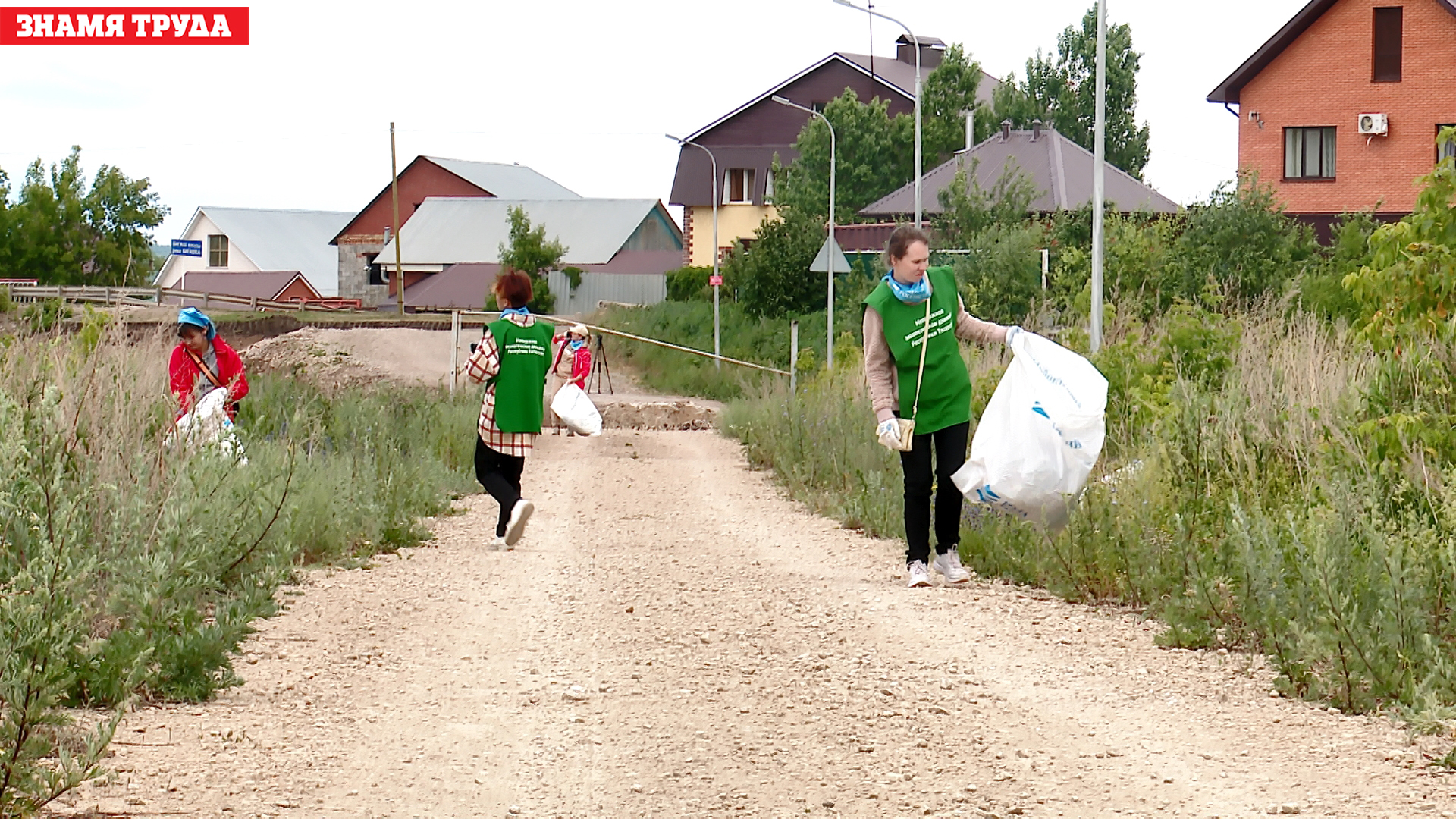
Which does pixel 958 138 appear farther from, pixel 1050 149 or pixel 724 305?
pixel 724 305

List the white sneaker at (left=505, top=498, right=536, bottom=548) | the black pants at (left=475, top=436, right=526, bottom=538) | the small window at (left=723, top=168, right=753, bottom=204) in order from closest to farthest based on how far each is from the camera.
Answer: the white sneaker at (left=505, top=498, right=536, bottom=548) → the black pants at (left=475, top=436, right=526, bottom=538) → the small window at (left=723, top=168, right=753, bottom=204)

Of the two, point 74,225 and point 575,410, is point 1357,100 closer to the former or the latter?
point 575,410

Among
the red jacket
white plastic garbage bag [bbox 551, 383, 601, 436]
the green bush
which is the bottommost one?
white plastic garbage bag [bbox 551, 383, 601, 436]

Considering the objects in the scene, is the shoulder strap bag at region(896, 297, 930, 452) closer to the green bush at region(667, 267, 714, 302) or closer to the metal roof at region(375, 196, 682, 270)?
the green bush at region(667, 267, 714, 302)

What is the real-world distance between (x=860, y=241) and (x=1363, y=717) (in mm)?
48088

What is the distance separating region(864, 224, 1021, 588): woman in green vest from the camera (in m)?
8.52

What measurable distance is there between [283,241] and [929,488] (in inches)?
3658

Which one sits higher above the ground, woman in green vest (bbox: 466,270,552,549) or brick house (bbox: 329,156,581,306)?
brick house (bbox: 329,156,581,306)

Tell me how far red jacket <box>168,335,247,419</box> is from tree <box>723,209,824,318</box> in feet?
136

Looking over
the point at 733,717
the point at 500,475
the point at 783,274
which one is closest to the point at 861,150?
the point at 783,274

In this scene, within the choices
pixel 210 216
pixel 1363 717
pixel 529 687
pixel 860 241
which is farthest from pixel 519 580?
pixel 210 216

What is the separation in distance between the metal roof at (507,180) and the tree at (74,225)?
48.8 feet

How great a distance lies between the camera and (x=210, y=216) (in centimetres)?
9562

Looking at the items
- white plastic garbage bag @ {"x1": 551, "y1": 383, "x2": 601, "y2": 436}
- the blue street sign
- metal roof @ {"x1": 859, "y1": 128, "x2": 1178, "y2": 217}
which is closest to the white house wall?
the blue street sign
